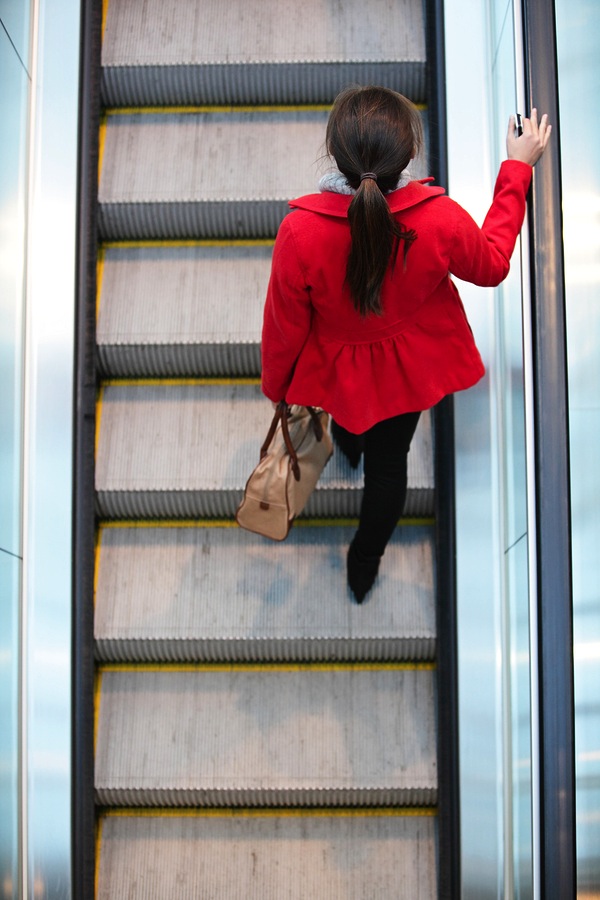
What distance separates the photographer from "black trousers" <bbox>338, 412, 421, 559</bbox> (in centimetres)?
263

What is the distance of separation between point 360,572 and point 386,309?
1029 mm

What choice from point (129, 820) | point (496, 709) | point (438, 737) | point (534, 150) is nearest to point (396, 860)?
point (438, 737)

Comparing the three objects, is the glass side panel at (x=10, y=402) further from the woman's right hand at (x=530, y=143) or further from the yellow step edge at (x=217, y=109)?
the woman's right hand at (x=530, y=143)

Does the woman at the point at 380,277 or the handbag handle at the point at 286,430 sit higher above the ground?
the woman at the point at 380,277

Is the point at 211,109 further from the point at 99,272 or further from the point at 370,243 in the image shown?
the point at 370,243

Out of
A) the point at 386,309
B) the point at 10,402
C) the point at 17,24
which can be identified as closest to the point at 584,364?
the point at 386,309

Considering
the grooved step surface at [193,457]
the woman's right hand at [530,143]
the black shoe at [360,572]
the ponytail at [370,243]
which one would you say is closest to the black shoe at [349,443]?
the grooved step surface at [193,457]

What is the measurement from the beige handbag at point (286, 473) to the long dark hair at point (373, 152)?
82cm

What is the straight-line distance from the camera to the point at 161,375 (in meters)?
3.39

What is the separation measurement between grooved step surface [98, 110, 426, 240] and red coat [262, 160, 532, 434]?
107 cm

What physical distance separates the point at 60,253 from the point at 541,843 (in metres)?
2.20

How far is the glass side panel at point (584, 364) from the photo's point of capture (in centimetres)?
226

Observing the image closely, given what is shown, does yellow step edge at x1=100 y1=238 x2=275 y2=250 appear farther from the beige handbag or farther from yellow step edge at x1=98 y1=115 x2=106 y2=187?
the beige handbag

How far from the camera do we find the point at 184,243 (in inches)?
136
